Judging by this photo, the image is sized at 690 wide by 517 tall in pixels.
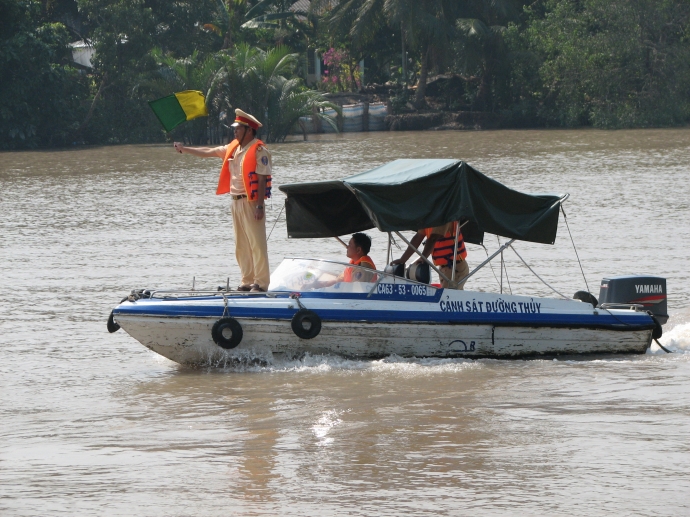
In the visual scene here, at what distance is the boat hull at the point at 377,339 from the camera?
8953 mm

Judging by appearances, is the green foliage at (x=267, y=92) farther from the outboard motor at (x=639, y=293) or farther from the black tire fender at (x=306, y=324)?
the black tire fender at (x=306, y=324)

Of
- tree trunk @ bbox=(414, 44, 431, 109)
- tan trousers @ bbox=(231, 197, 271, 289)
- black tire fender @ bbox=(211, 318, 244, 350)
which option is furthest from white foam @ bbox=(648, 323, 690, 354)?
tree trunk @ bbox=(414, 44, 431, 109)

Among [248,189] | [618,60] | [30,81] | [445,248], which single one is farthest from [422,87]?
[248,189]

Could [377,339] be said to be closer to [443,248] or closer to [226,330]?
[443,248]

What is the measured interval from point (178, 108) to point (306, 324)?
2.66 meters

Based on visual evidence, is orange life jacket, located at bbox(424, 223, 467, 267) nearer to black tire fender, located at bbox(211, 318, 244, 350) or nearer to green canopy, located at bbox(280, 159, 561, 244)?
green canopy, located at bbox(280, 159, 561, 244)

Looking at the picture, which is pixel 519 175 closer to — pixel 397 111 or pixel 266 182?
pixel 266 182

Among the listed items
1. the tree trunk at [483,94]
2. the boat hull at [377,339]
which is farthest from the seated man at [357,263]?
the tree trunk at [483,94]

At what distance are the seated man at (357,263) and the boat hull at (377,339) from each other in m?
0.37

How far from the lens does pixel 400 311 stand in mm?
9180

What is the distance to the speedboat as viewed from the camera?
8.95m

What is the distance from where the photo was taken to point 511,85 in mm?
47438

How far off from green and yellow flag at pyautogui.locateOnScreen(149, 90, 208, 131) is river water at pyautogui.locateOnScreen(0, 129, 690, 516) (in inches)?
53.4

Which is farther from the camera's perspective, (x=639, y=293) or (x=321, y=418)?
(x=639, y=293)
